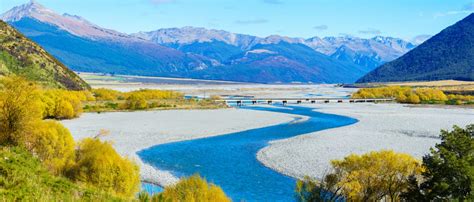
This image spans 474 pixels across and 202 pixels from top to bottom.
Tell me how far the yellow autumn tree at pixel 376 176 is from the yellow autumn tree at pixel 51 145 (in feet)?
49.4

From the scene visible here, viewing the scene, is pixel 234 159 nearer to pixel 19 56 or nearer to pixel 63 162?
pixel 63 162

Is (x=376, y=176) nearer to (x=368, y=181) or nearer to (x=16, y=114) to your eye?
(x=368, y=181)

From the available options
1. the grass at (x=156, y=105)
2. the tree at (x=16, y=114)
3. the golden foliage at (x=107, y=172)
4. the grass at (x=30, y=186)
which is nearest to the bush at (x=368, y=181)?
the golden foliage at (x=107, y=172)

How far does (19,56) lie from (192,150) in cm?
7291

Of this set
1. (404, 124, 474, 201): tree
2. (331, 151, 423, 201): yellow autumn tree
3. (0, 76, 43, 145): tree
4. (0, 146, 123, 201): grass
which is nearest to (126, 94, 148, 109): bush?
(0, 76, 43, 145): tree

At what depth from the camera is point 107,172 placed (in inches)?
939

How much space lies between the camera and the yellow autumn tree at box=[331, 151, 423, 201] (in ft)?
75.7

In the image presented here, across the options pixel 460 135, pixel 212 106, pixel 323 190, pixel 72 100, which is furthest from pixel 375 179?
pixel 212 106

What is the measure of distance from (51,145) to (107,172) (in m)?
5.93

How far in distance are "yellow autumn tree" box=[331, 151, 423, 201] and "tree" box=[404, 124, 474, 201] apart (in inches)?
52.0

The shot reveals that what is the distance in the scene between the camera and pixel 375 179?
23328 millimetres

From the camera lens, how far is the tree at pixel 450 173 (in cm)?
1953

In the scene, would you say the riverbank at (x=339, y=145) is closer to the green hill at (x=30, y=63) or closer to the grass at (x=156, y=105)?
the grass at (x=156, y=105)

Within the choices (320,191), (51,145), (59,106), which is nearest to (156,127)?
(59,106)
